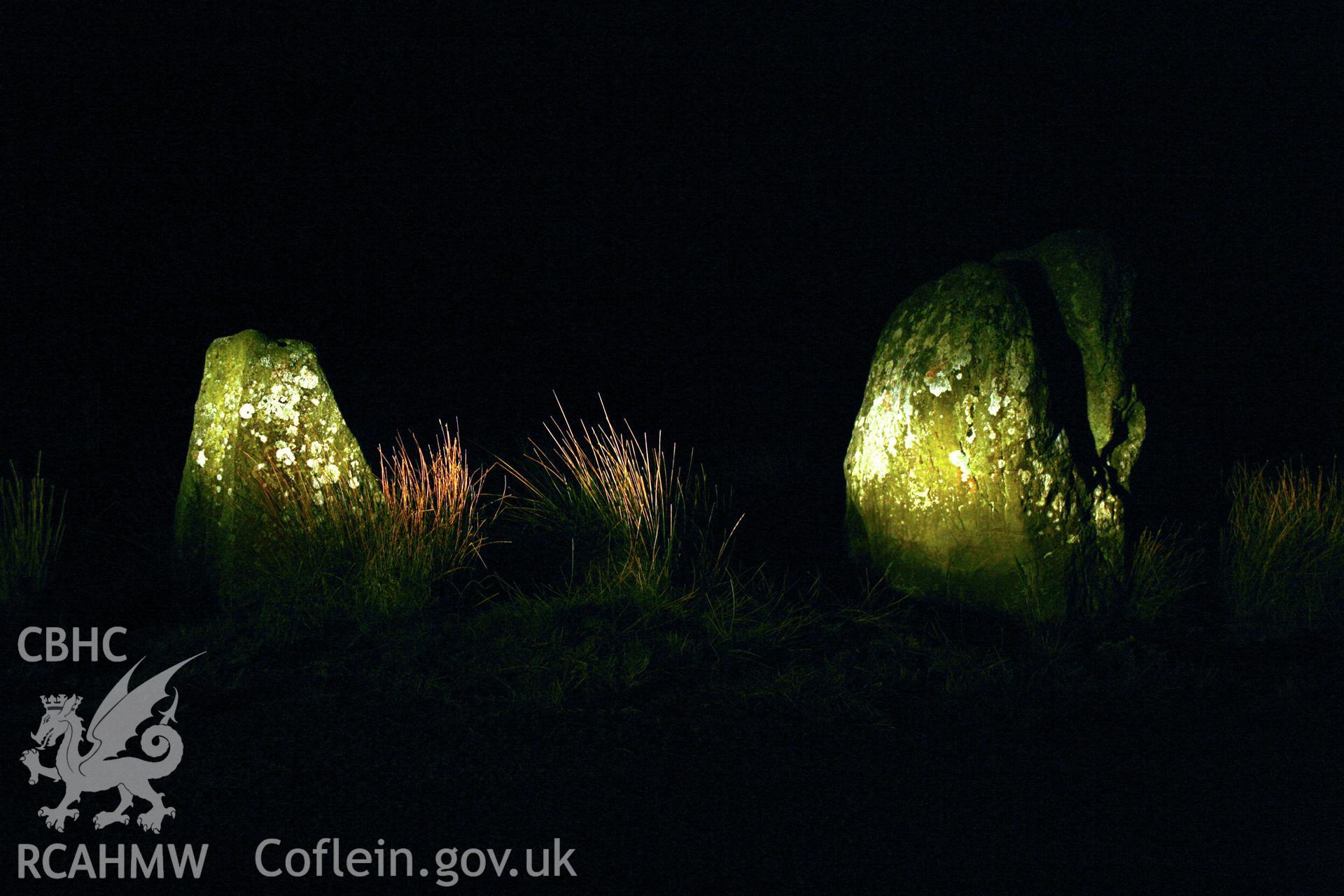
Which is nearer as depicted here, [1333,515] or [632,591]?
[632,591]

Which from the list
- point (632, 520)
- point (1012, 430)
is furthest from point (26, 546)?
point (1012, 430)

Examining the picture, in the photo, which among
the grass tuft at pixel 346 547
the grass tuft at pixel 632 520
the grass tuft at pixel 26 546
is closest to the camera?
the grass tuft at pixel 346 547

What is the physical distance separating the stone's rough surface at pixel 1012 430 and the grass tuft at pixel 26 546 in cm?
406

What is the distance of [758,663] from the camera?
375 cm

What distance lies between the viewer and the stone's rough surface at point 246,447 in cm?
432

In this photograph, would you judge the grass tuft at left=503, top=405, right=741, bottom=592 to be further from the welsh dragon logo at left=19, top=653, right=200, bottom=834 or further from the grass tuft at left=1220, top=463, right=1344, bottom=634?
the grass tuft at left=1220, top=463, right=1344, bottom=634

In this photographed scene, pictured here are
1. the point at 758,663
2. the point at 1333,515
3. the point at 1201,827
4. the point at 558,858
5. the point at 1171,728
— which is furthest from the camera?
the point at 1333,515

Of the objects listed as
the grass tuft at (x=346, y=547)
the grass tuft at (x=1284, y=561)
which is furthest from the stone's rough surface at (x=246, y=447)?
the grass tuft at (x=1284, y=561)

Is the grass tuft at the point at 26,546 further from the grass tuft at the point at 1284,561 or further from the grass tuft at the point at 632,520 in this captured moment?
the grass tuft at the point at 1284,561

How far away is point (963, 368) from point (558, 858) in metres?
2.97

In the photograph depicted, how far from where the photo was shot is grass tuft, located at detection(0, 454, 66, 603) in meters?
4.24

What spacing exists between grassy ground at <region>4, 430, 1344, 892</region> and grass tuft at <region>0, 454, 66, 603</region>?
0.11 metres

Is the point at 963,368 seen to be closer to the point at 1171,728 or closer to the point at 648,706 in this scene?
the point at 1171,728

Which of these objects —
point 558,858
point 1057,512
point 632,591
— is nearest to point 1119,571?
point 1057,512
